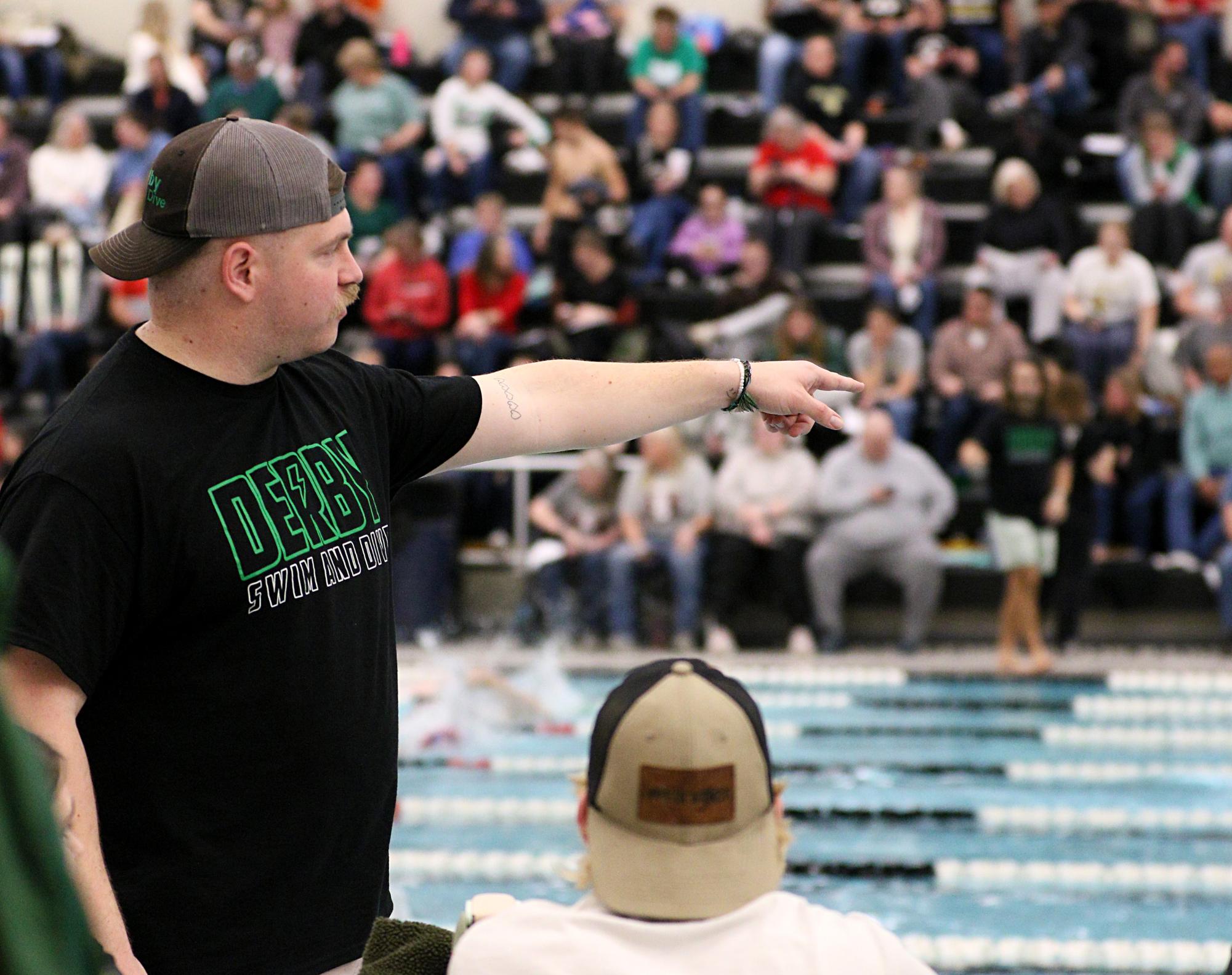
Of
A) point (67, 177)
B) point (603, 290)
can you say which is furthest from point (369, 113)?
point (603, 290)

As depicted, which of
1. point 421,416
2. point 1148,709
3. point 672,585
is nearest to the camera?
point 421,416

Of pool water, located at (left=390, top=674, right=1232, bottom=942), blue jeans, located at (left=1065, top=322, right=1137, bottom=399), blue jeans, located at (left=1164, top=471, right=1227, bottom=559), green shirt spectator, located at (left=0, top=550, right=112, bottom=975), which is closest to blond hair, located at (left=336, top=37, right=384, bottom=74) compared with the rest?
blue jeans, located at (left=1065, top=322, right=1137, bottom=399)

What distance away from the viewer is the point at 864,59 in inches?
496

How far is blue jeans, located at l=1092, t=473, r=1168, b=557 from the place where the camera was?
932cm

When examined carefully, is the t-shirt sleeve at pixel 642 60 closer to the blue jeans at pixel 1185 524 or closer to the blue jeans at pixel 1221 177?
the blue jeans at pixel 1221 177

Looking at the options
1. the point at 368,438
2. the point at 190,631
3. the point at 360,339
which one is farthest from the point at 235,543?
the point at 360,339

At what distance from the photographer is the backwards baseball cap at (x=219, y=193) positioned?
6.14 feet

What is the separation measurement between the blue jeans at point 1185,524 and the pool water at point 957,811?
1485 mm

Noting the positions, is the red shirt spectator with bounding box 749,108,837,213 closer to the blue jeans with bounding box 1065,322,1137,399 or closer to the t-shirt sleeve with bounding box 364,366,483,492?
the blue jeans with bounding box 1065,322,1137,399

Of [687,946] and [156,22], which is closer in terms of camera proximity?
[687,946]

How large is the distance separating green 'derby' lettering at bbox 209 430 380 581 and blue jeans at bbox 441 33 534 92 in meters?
11.8

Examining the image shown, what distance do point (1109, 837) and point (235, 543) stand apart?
15.4ft

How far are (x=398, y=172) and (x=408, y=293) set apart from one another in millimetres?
2004

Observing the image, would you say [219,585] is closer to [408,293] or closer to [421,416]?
[421,416]
